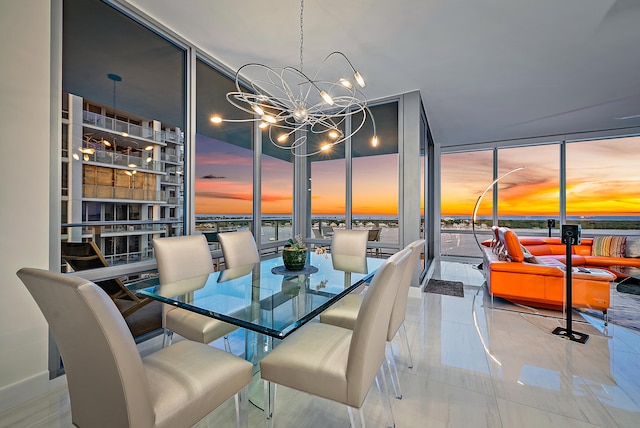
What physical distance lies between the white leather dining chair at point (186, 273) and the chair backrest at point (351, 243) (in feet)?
4.64

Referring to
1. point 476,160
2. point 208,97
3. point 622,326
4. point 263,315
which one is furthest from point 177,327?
point 476,160

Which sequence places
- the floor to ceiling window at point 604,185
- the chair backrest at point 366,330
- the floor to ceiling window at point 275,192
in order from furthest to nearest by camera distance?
the floor to ceiling window at point 604,185 → the floor to ceiling window at point 275,192 → the chair backrest at point 366,330

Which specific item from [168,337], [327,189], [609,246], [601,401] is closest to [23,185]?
[168,337]

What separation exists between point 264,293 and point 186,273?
84 centimetres

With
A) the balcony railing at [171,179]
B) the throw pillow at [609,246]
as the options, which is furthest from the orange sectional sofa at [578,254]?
the balcony railing at [171,179]

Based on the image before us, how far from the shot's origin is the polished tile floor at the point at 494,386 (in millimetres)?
1526

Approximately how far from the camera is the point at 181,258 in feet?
6.95

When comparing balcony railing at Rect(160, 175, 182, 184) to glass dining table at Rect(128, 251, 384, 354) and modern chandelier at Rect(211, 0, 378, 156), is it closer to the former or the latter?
modern chandelier at Rect(211, 0, 378, 156)

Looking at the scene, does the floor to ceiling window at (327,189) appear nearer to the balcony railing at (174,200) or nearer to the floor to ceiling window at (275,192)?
the floor to ceiling window at (275,192)

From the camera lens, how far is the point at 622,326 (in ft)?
9.09

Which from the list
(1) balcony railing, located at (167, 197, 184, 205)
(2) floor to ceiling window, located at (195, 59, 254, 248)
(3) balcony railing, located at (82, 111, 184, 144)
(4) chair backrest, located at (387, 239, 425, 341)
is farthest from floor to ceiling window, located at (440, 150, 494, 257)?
(3) balcony railing, located at (82, 111, 184, 144)

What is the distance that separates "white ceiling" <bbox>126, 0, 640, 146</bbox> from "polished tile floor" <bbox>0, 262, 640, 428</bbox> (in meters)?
2.93

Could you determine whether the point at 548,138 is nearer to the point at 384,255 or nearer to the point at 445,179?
the point at 445,179

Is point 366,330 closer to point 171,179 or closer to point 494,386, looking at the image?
point 494,386
